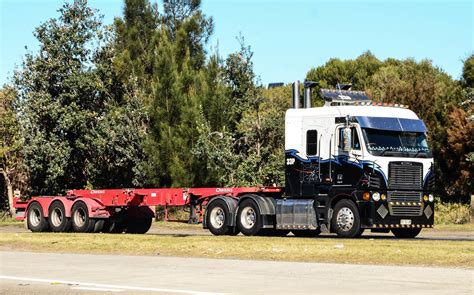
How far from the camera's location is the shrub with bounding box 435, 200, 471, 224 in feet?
126

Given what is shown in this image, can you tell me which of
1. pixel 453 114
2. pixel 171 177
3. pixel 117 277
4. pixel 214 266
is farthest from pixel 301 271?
pixel 453 114

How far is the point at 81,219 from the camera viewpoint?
1289 inches

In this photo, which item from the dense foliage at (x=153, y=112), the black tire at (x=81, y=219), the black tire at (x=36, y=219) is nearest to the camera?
the black tire at (x=81, y=219)

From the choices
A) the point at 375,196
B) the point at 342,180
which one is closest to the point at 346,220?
the point at 375,196

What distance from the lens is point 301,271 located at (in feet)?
55.2

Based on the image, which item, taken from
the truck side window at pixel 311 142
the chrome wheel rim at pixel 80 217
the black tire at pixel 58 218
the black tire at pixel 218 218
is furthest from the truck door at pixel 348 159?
the black tire at pixel 58 218

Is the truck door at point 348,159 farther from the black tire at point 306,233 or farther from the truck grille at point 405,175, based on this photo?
the black tire at point 306,233

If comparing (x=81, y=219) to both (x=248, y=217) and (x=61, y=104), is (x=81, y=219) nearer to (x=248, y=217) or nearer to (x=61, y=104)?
(x=248, y=217)

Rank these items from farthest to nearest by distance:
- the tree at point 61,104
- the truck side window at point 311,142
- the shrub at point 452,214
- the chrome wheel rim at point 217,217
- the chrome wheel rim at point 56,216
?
the tree at point 61,104 → the shrub at point 452,214 → the chrome wheel rim at point 56,216 → the chrome wheel rim at point 217,217 → the truck side window at point 311,142

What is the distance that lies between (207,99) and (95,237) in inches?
743

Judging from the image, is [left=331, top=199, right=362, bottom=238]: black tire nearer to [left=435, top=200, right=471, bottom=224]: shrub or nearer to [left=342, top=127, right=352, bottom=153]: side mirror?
[left=342, top=127, right=352, bottom=153]: side mirror

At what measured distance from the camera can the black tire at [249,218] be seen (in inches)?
1115

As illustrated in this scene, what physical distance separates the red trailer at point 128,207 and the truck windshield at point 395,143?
156 inches

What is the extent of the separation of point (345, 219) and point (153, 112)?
2214cm
